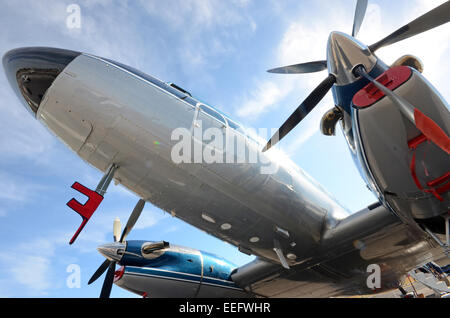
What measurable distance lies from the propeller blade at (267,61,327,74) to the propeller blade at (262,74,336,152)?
4.19 feet

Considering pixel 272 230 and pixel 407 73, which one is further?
pixel 272 230

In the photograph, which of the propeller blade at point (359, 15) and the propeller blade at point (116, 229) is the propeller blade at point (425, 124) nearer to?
the propeller blade at point (359, 15)

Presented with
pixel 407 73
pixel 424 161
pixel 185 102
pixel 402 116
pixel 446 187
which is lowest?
pixel 446 187

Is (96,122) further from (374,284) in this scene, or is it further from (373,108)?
(374,284)

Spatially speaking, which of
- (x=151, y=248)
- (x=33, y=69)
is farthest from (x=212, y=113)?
(x=151, y=248)

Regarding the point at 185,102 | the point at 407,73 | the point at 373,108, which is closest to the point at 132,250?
the point at 185,102

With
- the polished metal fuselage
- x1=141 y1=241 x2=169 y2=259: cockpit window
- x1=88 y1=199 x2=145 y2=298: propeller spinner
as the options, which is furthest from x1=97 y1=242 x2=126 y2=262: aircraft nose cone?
the polished metal fuselage

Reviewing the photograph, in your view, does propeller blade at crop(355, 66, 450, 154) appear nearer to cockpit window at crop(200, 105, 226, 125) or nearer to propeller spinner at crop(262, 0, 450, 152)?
propeller spinner at crop(262, 0, 450, 152)

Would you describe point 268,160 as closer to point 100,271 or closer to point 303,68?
point 303,68

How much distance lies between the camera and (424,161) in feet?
14.2

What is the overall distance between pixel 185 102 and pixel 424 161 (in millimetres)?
4099

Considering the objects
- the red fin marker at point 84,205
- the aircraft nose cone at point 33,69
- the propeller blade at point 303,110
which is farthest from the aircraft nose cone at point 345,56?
the aircraft nose cone at point 33,69

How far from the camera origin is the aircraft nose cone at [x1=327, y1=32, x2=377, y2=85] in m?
4.95
